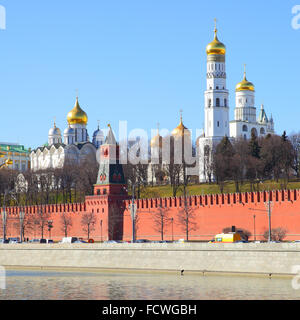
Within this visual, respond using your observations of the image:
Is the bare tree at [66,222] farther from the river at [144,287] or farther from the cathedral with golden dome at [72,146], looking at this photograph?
the cathedral with golden dome at [72,146]

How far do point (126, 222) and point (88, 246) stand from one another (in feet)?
54.4

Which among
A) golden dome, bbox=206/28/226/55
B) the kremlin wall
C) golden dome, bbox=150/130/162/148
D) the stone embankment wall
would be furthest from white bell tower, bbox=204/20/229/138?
the stone embankment wall

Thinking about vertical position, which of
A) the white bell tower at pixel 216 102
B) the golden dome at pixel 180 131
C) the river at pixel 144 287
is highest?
the white bell tower at pixel 216 102

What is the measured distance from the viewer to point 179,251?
39594 mm

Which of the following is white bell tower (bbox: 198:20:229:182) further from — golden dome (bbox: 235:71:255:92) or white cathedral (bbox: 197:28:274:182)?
golden dome (bbox: 235:71:255:92)

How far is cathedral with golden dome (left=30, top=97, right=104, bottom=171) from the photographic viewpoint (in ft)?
333

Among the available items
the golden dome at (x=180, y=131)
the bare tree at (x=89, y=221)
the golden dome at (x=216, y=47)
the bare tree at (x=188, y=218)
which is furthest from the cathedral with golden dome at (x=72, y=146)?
the bare tree at (x=188, y=218)

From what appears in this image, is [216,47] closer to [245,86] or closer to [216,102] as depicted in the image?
[216,102]

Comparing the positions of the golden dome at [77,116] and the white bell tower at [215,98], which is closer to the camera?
the white bell tower at [215,98]

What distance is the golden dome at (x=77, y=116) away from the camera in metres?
101

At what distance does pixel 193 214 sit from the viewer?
→ 183ft

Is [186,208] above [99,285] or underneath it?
above
